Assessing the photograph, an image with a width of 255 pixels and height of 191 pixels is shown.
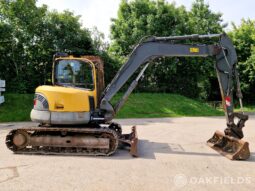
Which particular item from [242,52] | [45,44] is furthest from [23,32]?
[242,52]

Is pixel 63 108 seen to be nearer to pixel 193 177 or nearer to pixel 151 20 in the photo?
pixel 193 177

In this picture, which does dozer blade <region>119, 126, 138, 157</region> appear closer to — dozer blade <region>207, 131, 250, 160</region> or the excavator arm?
the excavator arm

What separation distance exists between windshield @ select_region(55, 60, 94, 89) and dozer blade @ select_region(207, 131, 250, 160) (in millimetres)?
4163

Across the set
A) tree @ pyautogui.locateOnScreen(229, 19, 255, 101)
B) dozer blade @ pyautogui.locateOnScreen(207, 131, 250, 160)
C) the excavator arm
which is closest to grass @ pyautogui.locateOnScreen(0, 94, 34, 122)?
the excavator arm

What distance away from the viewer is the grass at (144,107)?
1899 centimetres

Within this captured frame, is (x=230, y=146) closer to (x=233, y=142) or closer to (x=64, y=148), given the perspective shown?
(x=233, y=142)

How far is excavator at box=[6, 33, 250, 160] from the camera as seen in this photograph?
8.67 meters

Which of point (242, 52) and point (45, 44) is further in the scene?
point (242, 52)

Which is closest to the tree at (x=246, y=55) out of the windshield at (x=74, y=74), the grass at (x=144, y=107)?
the grass at (x=144, y=107)

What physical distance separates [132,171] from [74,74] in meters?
3.59

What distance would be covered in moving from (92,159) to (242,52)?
101ft

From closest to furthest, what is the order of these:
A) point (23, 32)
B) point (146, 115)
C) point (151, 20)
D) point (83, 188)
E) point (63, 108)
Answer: point (83, 188)
point (63, 108)
point (146, 115)
point (23, 32)
point (151, 20)

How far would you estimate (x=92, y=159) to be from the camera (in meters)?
8.13

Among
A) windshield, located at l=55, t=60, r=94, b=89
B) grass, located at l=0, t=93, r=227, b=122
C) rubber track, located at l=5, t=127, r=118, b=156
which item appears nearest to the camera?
rubber track, located at l=5, t=127, r=118, b=156
